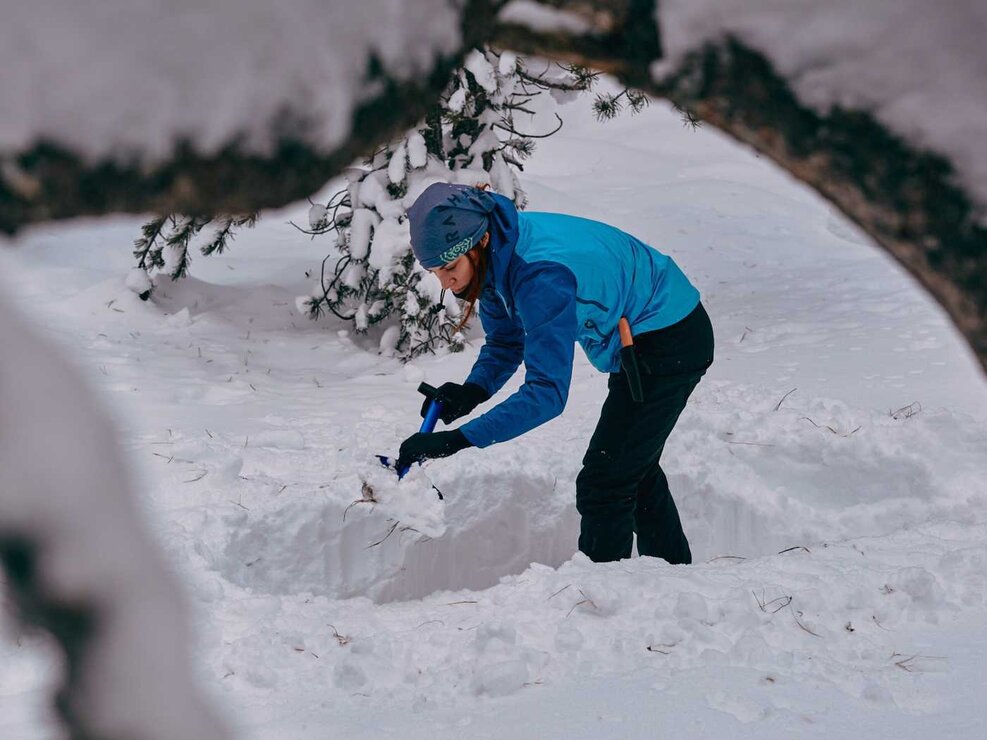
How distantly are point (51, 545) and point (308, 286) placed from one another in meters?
7.59

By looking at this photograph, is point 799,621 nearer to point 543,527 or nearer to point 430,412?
point 430,412

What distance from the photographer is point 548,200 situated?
10531mm

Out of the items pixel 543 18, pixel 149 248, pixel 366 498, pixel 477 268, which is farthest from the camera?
pixel 149 248

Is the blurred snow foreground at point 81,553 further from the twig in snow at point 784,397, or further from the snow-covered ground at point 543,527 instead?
the twig in snow at point 784,397

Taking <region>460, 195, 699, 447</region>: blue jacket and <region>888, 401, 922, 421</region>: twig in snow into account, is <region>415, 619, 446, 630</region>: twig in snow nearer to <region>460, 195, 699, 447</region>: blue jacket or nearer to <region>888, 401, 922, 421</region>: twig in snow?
<region>460, 195, 699, 447</region>: blue jacket

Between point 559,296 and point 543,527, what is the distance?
2051 mm

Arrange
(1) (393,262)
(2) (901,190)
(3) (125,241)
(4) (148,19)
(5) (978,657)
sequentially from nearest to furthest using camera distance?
(4) (148,19), (2) (901,190), (5) (978,657), (1) (393,262), (3) (125,241)

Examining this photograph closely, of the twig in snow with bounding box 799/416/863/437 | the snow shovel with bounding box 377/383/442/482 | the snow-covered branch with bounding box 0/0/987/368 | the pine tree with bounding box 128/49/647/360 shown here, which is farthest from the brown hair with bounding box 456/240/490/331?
the pine tree with bounding box 128/49/647/360

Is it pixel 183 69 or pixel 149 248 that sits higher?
pixel 183 69

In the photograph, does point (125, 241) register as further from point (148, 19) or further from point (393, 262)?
point (148, 19)

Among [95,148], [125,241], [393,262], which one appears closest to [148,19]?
[95,148]

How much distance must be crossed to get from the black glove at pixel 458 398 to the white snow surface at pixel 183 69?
231cm

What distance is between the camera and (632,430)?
3.33 meters

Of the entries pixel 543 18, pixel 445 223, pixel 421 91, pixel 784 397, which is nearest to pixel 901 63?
pixel 543 18
